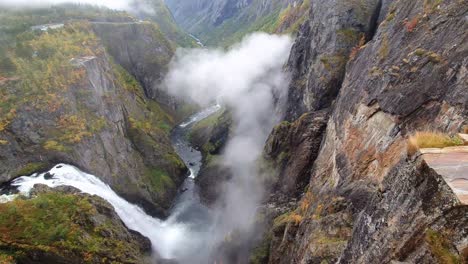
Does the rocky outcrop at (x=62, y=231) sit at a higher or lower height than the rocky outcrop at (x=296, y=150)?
lower

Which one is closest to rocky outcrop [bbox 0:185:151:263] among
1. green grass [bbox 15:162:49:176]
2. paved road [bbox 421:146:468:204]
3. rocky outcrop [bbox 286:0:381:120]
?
green grass [bbox 15:162:49:176]

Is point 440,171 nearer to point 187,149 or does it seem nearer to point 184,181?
point 184,181

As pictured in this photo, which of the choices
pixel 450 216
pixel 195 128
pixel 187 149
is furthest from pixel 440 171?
pixel 195 128

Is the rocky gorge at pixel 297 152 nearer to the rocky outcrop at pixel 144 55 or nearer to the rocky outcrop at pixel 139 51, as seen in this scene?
the rocky outcrop at pixel 139 51

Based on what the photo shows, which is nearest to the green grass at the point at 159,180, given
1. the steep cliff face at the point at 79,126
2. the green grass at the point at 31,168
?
the steep cliff face at the point at 79,126

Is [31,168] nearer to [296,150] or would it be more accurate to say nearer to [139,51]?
[296,150]

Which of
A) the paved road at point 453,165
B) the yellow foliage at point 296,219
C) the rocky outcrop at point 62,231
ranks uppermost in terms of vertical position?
the rocky outcrop at point 62,231
